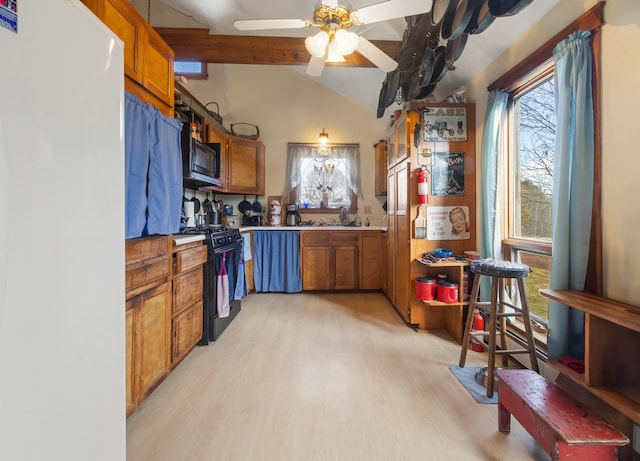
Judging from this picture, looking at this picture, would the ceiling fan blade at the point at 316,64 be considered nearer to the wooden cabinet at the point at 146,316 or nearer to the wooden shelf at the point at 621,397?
the wooden cabinet at the point at 146,316

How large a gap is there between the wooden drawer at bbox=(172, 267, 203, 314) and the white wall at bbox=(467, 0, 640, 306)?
2.49 m

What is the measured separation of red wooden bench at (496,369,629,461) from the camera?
1.04 metres

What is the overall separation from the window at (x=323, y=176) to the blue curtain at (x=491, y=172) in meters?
2.34

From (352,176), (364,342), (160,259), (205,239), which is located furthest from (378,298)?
(160,259)

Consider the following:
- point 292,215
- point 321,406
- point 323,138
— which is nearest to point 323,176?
point 323,138

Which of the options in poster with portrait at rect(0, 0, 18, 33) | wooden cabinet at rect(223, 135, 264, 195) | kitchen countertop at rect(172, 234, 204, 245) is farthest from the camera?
wooden cabinet at rect(223, 135, 264, 195)

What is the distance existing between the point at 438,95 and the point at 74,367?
140 inches

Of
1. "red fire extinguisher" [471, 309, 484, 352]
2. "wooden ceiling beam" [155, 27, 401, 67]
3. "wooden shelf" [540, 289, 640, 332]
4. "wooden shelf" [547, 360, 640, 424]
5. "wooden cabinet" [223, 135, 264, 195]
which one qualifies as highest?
"wooden ceiling beam" [155, 27, 401, 67]

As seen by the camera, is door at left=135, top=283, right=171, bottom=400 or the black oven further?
the black oven

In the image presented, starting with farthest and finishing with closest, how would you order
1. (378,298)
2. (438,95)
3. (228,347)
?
1. (378,298)
2. (438,95)
3. (228,347)

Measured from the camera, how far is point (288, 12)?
9.43 ft

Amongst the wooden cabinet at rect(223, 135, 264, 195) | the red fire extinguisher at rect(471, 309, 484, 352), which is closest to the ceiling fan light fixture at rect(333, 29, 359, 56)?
the red fire extinguisher at rect(471, 309, 484, 352)

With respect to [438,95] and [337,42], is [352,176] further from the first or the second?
[337,42]

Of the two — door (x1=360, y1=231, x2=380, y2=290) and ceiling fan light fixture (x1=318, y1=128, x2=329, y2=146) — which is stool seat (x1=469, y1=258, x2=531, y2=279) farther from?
ceiling fan light fixture (x1=318, y1=128, x2=329, y2=146)
